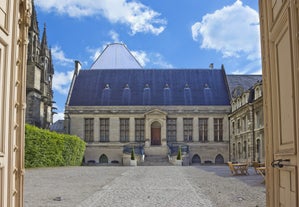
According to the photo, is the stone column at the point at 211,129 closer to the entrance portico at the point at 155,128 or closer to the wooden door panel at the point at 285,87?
the entrance portico at the point at 155,128

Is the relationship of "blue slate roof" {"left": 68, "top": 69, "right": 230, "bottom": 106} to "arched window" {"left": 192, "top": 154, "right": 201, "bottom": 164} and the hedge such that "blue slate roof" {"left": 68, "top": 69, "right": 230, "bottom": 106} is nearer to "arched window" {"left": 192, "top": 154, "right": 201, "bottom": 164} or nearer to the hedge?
"arched window" {"left": 192, "top": 154, "right": 201, "bottom": 164}

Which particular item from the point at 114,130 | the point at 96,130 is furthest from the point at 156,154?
the point at 96,130

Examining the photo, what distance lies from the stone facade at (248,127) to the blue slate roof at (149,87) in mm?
4631

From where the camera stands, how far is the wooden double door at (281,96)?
3.74 m

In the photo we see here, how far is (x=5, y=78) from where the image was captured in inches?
169

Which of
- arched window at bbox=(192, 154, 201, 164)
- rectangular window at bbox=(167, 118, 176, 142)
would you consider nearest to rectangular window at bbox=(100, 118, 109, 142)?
rectangular window at bbox=(167, 118, 176, 142)

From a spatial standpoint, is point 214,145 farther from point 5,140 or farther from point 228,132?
point 5,140

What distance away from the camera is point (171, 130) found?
44875mm

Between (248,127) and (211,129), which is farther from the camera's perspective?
(211,129)

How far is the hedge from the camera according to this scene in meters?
26.1

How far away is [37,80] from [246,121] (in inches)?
774

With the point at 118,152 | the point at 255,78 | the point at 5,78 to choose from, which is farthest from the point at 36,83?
the point at 5,78

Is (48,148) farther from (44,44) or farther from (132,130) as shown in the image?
(44,44)

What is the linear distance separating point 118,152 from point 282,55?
133 feet
